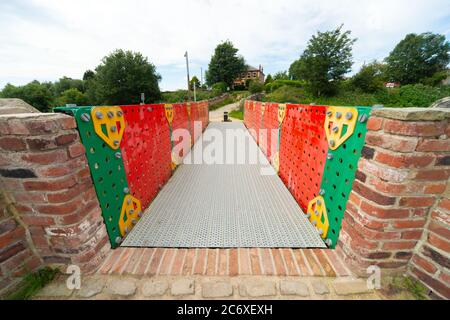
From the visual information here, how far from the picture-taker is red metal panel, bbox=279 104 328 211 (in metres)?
2.03

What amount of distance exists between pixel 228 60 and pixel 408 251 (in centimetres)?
4702

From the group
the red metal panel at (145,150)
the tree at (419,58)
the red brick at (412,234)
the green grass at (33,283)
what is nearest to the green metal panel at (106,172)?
the red metal panel at (145,150)

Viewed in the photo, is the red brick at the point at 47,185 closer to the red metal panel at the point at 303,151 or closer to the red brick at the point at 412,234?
the red metal panel at the point at 303,151

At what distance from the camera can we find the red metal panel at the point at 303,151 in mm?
2029

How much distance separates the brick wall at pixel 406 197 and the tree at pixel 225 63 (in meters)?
45.2

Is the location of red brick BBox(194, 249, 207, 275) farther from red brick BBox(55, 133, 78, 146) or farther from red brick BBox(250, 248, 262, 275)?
red brick BBox(55, 133, 78, 146)

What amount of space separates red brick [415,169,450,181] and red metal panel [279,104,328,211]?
29.4 inches

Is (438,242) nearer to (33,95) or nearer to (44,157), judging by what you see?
(44,157)

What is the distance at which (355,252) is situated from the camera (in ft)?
4.69

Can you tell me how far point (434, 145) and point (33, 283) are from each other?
290 cm

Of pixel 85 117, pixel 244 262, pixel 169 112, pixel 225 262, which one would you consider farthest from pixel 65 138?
pixel 169 112

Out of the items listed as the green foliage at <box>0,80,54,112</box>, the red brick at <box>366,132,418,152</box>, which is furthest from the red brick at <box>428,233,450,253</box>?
the green foliage at <box>0,80,54,112</box>

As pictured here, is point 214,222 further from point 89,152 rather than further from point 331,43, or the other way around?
point 331,43
